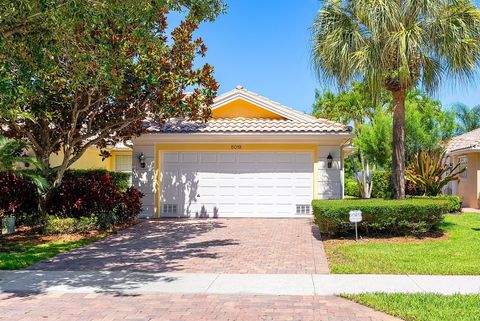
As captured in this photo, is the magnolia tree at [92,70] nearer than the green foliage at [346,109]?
Yes

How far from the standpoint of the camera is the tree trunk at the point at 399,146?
13.2 meters

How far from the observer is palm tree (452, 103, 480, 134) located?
47156 mm

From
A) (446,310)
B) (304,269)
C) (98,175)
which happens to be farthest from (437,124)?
(446,310)

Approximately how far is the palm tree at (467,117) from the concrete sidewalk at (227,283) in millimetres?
43651

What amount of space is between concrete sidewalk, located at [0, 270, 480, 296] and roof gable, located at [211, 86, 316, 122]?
10684 mm

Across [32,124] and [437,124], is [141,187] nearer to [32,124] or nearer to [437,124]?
[32,124]

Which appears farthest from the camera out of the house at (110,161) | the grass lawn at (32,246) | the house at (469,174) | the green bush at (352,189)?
the green bush at (352,189)

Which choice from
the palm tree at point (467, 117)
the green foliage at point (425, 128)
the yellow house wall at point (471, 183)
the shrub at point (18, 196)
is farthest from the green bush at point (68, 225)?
the palm tree at point (467, 117)

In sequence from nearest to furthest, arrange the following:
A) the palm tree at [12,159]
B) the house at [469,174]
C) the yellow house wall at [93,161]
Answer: the palm tree at [12,159], the house at [469,174], the yellow house wall at [93,161]

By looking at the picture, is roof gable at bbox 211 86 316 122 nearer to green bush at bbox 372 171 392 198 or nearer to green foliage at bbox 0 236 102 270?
green foliage at bbox 0 236 102 270

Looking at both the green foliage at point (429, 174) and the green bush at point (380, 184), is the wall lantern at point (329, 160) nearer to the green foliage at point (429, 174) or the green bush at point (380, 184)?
the green foliage at point (429, 174)

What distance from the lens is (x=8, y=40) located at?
8492mm

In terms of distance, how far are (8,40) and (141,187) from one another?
955 cm

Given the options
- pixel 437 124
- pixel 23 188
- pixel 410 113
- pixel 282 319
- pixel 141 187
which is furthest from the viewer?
pixel 437 124
